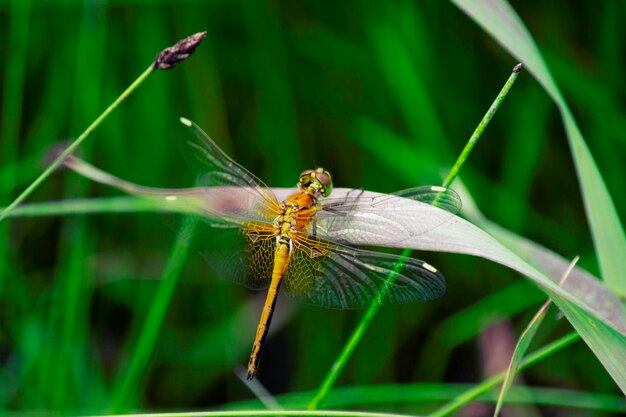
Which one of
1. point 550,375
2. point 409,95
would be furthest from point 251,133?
point 550,375

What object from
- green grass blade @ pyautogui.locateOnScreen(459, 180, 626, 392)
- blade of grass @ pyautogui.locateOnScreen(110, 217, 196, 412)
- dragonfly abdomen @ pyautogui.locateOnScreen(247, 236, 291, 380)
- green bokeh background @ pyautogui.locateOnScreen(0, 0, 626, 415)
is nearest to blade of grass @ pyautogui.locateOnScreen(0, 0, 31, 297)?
green bokeh background @ pyautogui.locateOnScreen(0, 0, 626, 415)

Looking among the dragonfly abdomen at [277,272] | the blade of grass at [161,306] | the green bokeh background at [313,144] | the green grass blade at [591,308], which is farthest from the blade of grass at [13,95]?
the green grass blade at [591,308]

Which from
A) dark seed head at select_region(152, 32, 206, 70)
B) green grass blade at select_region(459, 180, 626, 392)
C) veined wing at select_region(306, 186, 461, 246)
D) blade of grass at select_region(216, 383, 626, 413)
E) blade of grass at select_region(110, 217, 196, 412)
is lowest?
blade of grass at select_region(216, 383, 626, 413)

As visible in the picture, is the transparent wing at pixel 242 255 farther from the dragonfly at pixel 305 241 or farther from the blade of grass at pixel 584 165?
the blade of grass at pixel 584 165

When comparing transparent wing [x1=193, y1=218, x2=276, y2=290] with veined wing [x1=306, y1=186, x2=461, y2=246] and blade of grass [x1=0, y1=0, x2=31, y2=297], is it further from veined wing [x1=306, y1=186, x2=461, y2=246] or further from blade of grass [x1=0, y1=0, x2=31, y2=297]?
blade of grass [x1=0, y1=0, x2=31, y2=297]

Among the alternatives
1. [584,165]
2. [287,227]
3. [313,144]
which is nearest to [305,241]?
[287,227]

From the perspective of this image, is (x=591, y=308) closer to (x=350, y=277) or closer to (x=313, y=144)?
(x=350, y=277)

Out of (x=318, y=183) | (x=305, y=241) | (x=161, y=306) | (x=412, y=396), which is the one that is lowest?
(x=412, y=396)
